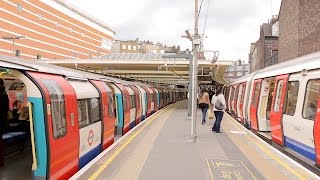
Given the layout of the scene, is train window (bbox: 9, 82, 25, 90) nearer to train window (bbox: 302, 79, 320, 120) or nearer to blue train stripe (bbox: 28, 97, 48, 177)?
blue train stripe (bbox: 28, 97, 48, 177)

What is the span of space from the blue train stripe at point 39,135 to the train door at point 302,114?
5.65m

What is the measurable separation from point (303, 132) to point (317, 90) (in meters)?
1.23

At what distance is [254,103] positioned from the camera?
53.3 ft

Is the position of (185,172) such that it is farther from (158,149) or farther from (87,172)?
(158,149)

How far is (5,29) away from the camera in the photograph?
67688 mm

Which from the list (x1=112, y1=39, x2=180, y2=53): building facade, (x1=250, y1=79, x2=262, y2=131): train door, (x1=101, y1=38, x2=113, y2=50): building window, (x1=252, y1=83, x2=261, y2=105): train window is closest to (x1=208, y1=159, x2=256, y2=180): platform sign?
(x1=250, y1=79, x2=262, y2=131): train door

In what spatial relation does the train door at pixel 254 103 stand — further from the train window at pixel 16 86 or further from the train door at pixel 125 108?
the train window at pixel 16 86

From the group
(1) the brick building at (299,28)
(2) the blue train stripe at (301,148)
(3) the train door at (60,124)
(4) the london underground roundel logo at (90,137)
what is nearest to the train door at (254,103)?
(2) the blue train stripe at (301,148)

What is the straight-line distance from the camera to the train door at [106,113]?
10992mm

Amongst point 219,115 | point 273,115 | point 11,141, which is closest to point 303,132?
point 273,115

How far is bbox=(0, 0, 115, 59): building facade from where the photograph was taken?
69.0 meters

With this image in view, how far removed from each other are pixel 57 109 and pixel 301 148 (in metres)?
6.09

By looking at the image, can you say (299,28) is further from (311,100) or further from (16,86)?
(16,86)

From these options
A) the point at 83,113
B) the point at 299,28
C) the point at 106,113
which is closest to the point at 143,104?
the point at 106,113
